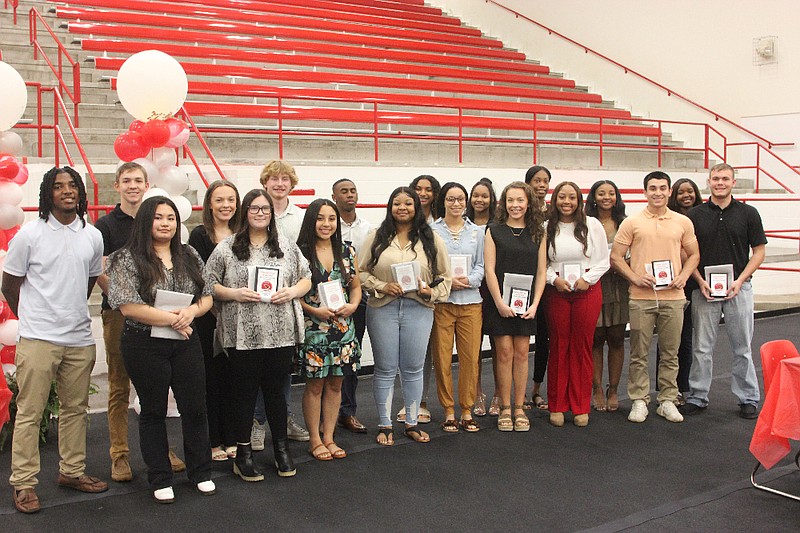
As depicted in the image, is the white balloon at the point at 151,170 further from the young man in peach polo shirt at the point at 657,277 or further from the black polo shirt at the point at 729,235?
the black polo shirt at the point at 729,235

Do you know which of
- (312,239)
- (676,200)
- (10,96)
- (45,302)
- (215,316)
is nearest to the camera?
(45,302)

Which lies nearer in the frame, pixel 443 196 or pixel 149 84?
pixel 443 196

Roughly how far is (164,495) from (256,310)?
0.90 metres

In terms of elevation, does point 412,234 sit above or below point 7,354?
above

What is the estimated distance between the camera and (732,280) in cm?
490

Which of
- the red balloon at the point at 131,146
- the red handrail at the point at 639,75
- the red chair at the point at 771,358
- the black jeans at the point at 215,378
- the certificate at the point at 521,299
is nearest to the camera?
the red chair at the point at 771,358

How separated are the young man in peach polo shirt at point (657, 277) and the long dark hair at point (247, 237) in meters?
2.13

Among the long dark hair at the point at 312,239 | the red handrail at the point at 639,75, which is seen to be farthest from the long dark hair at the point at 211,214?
the red handrail at the point at 639,75

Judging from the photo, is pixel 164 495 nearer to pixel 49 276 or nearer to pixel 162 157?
pixel 49 276

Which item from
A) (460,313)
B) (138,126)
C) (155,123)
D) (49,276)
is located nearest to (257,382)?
(49,276)

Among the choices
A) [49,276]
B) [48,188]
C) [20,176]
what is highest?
[20,176]

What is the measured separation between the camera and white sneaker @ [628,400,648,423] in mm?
4812

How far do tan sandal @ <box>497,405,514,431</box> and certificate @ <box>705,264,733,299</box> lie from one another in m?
1.42

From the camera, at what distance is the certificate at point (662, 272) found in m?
4.73
